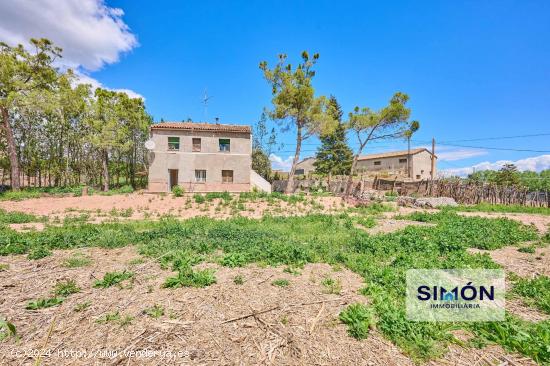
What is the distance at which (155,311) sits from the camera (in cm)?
337

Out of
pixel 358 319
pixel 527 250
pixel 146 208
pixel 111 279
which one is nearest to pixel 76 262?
pixel 111 279

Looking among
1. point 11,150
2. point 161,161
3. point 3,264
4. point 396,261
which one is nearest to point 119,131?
point 161,161

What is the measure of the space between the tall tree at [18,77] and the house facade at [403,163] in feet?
130

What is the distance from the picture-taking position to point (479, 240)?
7367mm

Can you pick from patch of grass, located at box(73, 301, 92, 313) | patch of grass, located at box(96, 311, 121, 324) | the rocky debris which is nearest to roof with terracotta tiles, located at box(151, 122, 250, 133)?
the rocky debris

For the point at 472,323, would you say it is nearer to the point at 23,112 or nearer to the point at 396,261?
the point at 396,261

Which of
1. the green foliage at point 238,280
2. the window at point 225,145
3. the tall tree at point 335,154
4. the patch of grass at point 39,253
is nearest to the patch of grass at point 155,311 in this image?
the green foliage at point 238,280

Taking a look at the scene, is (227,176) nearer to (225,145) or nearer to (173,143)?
(225,145)

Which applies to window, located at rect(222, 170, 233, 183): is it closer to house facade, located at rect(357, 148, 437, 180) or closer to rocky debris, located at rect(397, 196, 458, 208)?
rocky debris, located at rect(397, 196, 458, 208)

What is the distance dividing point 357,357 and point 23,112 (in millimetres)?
31823

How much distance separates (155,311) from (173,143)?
2263cm

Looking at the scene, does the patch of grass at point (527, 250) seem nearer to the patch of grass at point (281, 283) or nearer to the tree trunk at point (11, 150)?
the patch of grass at point (281, 283)

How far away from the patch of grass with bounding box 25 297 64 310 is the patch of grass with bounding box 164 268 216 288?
142cm

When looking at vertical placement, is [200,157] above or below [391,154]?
below
